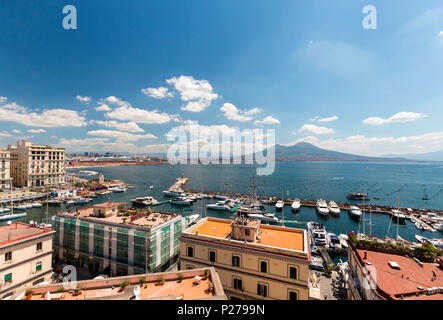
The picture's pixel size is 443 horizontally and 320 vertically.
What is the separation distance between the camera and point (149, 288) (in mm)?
9617

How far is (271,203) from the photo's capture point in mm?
57438

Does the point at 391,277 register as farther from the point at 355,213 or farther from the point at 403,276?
the point at 355,213

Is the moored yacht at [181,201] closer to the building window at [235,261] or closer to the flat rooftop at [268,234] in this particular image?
the flat rooftop at [268,234]

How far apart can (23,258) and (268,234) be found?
61.9ft

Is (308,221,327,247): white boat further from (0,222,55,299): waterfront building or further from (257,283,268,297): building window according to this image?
(0,222,55,299): waterfront building

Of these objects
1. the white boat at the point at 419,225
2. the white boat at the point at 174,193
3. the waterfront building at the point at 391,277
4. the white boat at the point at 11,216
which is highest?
the waterfront building at the point at 391,277

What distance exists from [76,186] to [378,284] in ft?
266

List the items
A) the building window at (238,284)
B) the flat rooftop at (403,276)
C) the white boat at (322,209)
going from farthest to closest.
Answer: the white boat at (322,209), the building window at (238,284), the flat rooftop at (403,276)

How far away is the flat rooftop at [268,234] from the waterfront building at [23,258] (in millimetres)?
11592

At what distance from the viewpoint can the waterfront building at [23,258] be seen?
45.4ft

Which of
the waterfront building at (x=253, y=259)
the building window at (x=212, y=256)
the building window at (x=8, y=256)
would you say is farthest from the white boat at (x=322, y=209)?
the building window at (x=8, y=256)

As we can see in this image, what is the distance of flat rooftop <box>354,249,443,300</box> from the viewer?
9289 millimetres

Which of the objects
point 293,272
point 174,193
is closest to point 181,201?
point 174,193
